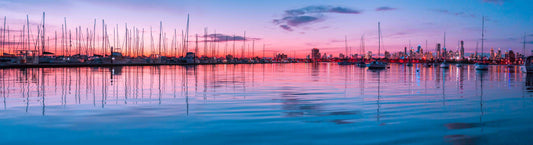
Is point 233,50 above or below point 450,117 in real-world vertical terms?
above

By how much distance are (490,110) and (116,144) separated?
497 inches

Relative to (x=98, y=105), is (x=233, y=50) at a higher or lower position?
higher

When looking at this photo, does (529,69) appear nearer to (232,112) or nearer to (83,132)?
(232,112)

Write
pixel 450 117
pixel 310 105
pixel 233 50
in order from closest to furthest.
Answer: pixel 450 117 < pixel 310 105 < pixel 233 50

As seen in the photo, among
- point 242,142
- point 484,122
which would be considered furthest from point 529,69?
point 242,142

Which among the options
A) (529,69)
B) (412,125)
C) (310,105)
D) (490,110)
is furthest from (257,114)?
(529,69)

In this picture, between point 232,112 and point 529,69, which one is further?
point 529,69

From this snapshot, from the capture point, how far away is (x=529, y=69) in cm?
4994

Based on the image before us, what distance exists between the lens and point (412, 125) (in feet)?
31.3

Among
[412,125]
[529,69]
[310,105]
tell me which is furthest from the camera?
[529,69]

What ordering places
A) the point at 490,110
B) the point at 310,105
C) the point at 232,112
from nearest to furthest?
the point at 232,112, the point at 490,110, the point at 310,105

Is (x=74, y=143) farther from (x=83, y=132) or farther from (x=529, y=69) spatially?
(x=529, y=69)

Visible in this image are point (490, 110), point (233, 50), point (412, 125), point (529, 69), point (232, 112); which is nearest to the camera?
point (412, 125)

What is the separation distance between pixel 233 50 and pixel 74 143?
139959mm
